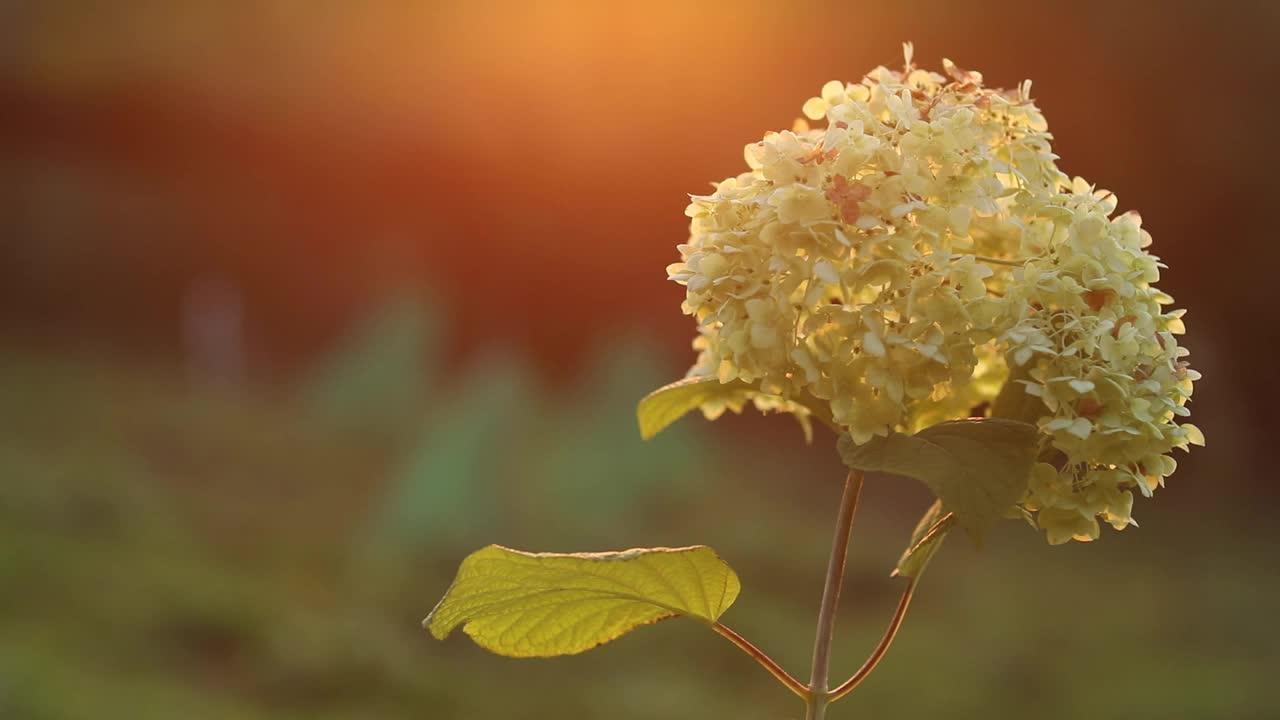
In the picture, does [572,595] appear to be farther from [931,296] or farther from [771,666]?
[931,296]

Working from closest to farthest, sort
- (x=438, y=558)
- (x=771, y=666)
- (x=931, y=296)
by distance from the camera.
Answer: (x=931, y=296) → (x=771, y=666) → (x=438, y=558)

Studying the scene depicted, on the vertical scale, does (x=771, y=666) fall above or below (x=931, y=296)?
below

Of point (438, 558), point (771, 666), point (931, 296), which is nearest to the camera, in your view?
point (931, 296)

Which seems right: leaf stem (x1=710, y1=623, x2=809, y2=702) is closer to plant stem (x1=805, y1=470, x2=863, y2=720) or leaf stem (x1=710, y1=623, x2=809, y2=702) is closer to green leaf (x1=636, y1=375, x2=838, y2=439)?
plant stem (x1=805, y1=470, x2=863, y2=720)

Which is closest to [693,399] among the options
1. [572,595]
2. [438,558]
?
[572,595]

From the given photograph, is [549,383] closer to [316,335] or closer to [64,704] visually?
[316,335]

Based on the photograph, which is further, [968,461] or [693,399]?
[693,399]

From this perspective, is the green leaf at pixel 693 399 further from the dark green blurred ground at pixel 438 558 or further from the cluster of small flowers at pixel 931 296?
the dark green blurred ground at pixel 438 558
